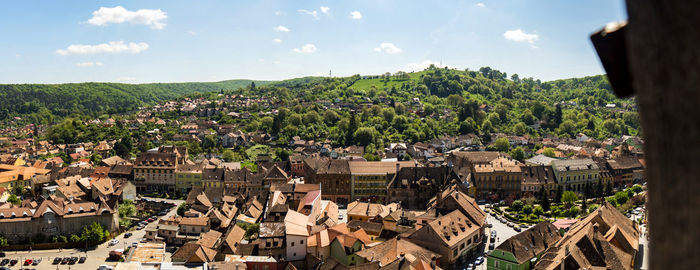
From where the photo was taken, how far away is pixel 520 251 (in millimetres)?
33594

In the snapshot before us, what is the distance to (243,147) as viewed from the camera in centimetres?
10162

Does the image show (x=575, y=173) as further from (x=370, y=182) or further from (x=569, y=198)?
(x=370, y=182)

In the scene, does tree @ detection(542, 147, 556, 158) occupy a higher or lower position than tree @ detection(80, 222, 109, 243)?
higher

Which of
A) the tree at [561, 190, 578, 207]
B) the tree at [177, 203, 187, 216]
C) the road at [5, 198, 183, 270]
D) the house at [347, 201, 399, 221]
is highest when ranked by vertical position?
the tree at [561, 190, 578, 207]

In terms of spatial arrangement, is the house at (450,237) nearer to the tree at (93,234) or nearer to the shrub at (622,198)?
the shrub at (622,198)

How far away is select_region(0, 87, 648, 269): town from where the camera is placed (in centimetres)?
3544

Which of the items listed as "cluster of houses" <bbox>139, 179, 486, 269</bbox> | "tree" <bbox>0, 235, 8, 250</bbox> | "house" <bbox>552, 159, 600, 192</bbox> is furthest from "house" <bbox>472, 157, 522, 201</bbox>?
"tree" <bbox>0, 235, 8, 250</bbox>

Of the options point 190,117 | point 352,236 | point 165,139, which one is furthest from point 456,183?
point 190,117

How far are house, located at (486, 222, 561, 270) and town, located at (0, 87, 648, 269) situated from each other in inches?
4.0

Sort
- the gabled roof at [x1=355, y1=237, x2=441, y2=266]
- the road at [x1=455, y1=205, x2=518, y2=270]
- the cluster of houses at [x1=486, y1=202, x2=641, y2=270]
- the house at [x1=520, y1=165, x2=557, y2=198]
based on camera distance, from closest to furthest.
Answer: the cluster of houses at [x1=486, y1=202, x2=641, y2=270] → the gabled roof at [x1=355, y1=237, x2=441, y2=266] → the road at [x1=455, y1=205, x2=518, y2=270] → the house at [x1=520, y1=165, x2=557, y2=198]

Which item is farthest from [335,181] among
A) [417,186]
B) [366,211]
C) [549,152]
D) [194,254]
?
[549,152]

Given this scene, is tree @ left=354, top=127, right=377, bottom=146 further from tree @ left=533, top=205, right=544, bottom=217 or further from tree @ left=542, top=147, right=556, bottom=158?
tree @ left=533, top=205, right=544, bottom=217

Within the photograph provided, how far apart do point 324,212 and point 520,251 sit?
2104 centimetres

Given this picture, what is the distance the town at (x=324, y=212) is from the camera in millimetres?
35438
